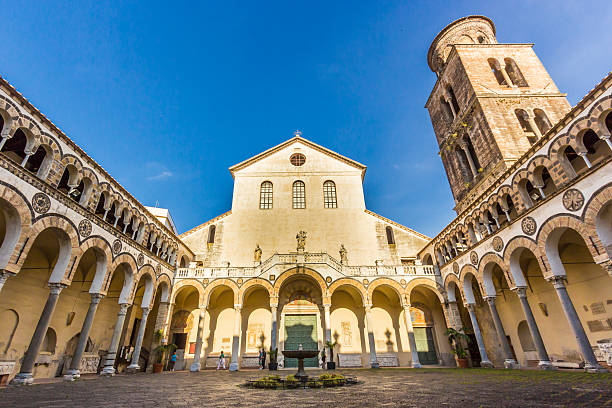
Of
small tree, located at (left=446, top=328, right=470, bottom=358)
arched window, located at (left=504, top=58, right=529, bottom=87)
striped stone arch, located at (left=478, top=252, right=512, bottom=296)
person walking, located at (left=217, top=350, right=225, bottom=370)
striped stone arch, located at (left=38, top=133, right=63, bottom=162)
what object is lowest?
person walking, located at (left=217, top=350, right=225, bottom=370)

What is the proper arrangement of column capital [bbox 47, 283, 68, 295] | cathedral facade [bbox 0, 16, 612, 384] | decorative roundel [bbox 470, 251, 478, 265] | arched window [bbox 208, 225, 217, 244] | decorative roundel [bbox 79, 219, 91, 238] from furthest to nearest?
arched window [bbox 208, 225, 217, 244] < decorative roundel [bbox 470, 251, 478, 265] < decorative roundel [bbox 79, 219, 91, 238] < column capital [bbox 47, 283, 68, 295] < cathedral facade [bbox 0, 16, 612, 384]

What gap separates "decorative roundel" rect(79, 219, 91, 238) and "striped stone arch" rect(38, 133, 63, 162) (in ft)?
8.24

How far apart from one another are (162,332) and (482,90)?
24.8m

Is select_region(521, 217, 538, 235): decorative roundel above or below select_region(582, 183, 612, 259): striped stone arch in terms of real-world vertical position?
above

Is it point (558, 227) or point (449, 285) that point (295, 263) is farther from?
point (558, 227)

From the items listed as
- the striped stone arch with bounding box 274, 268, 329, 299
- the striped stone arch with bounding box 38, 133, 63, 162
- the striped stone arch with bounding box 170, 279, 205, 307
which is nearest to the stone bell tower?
the striped stone arch with bounding box 274, 268, 329, 299

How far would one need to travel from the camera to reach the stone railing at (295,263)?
18.1 metres

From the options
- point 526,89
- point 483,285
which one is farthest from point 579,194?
point 526,89

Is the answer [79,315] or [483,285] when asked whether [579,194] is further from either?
[79,315]

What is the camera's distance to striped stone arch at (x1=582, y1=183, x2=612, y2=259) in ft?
27.9

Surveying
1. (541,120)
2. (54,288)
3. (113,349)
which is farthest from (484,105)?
(113,349)

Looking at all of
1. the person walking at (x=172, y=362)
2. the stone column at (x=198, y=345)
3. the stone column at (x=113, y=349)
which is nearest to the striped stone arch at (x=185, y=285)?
the stone column at (x=198, y=345)

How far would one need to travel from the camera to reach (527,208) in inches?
454

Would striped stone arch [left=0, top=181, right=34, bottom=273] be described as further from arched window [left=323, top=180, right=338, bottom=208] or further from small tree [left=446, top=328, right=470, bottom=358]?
small tree [left=446, top=328, right=470, bottom=358]
